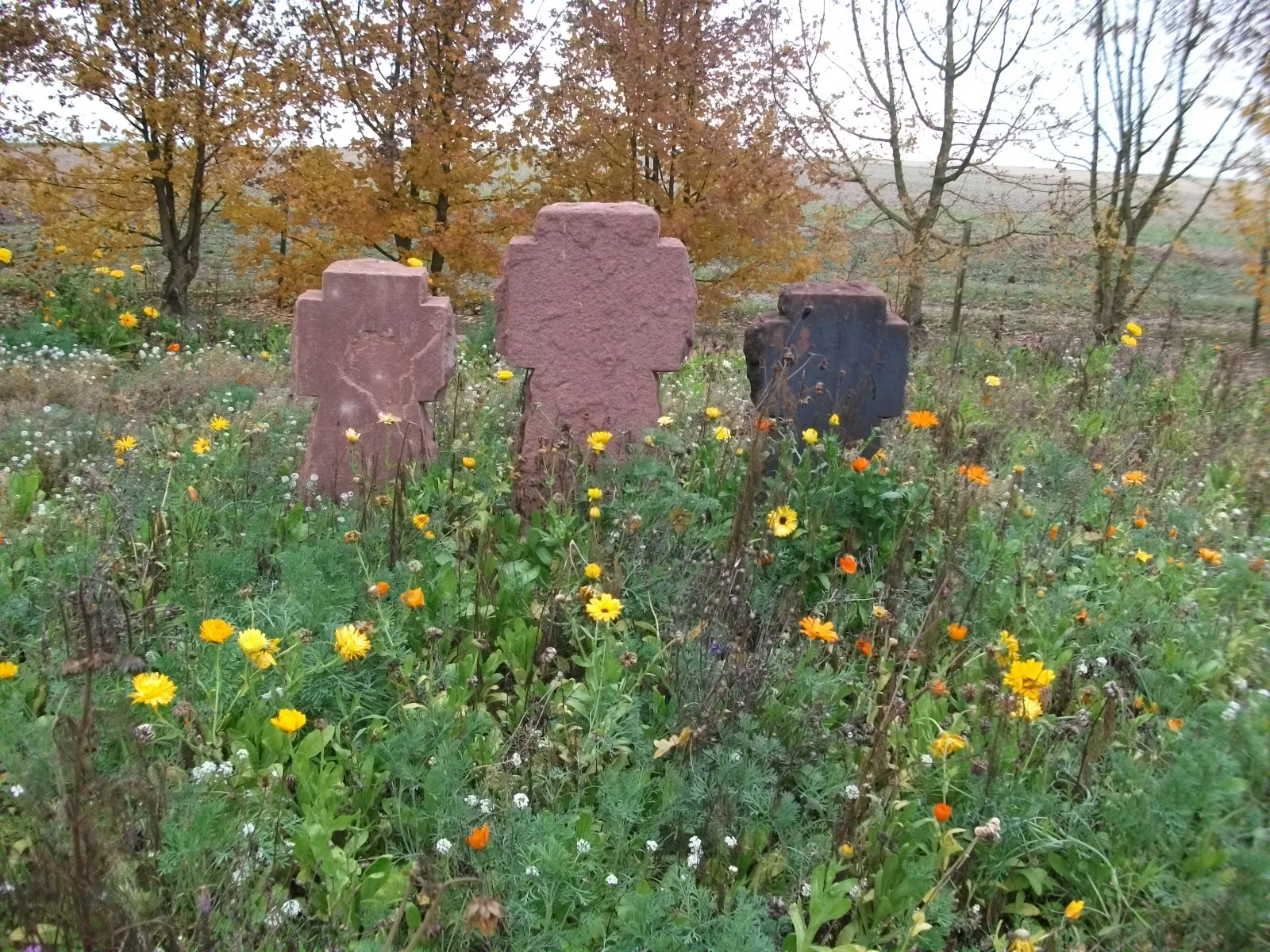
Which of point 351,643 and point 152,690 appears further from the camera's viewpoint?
point 351,643

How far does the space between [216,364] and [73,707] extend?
553cm

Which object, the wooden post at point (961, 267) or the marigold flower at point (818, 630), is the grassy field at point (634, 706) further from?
the wooden post at point (961, 267)

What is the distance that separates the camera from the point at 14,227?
1683cm

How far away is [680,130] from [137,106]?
16.4 feet

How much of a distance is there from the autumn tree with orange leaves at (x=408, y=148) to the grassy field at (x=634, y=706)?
386cm

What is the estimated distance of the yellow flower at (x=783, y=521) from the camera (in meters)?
3.40

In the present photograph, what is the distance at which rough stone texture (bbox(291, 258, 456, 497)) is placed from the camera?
4496 millimetres

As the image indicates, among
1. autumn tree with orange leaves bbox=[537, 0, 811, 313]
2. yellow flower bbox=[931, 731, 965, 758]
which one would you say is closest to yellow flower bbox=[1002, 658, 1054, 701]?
yellow flower bbox=[931, 731, 965, 758]

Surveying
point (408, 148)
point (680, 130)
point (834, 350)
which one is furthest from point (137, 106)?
point (834, 350)

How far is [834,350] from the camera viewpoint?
4.77 metres

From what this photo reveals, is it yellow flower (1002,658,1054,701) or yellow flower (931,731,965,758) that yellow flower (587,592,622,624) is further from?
yellow flower (1002,658,1054,701)

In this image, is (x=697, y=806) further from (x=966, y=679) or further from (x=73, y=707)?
(x=73, y=707)

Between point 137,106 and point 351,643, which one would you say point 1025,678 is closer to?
point 351,643

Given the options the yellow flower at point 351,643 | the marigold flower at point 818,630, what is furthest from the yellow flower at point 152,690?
the marigold flower at point 818,630
